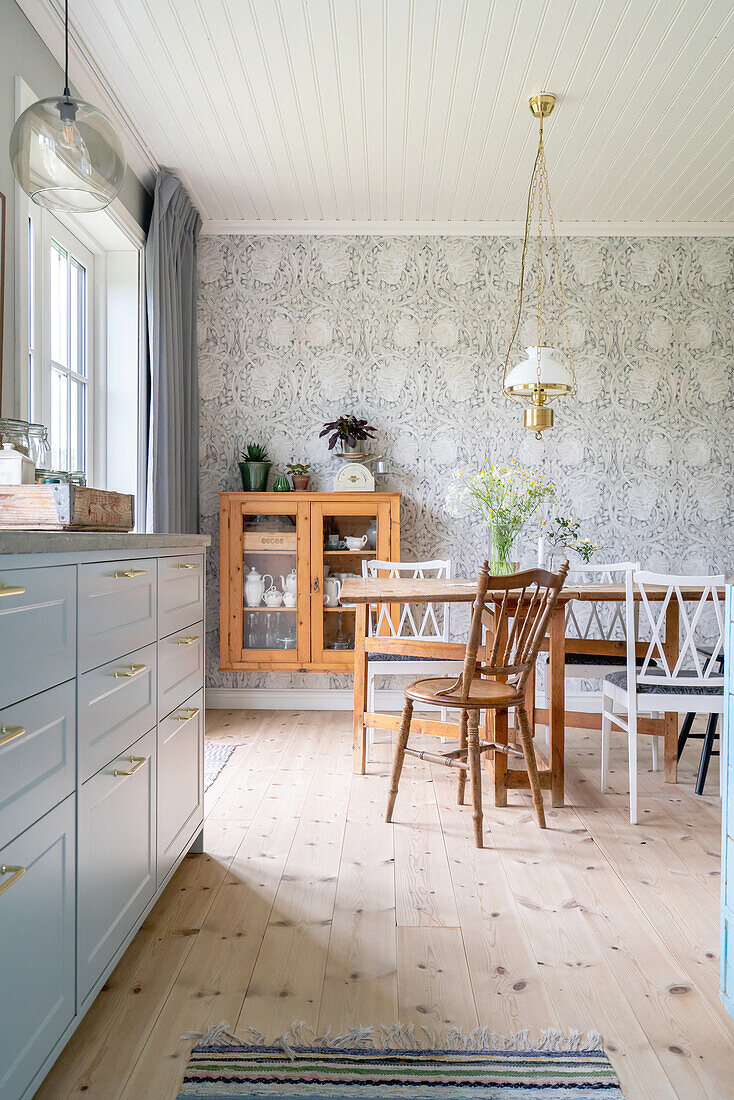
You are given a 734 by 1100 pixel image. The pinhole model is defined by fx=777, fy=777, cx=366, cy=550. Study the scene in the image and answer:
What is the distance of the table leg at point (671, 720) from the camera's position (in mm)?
3121

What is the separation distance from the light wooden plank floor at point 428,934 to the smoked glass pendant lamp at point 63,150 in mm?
1718

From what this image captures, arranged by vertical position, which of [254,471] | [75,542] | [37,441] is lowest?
[75,542]

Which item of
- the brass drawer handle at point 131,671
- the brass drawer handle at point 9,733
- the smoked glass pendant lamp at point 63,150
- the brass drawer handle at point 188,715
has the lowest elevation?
the brass drawer handle at point 188,715

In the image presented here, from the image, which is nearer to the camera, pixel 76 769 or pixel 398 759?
pixel 76 769

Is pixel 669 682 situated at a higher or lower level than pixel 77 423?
lower

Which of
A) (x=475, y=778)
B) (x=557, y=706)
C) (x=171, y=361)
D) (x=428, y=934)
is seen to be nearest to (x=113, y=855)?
(x=428, y=934)

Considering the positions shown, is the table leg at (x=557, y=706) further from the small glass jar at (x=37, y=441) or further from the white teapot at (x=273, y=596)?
the small glass jar at (x=37, y=441)

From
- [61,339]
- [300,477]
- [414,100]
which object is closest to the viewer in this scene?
[414,100]

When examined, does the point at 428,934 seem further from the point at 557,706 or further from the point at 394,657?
the point at 394,657

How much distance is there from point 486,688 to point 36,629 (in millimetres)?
1747

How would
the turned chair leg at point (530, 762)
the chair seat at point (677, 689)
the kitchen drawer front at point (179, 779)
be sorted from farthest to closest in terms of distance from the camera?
1. the chair seat at point (677, 689)
2. the turned chair leg at point (530, 762)
3. the kitchen drawer front at point (179, 779)

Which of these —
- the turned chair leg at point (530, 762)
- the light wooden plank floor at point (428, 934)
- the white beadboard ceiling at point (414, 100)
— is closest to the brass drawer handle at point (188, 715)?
Result: the light wooden plank floor at point (428, 934)

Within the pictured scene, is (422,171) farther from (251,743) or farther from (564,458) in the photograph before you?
(251,743)

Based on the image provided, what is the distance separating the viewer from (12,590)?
1.06 metres
